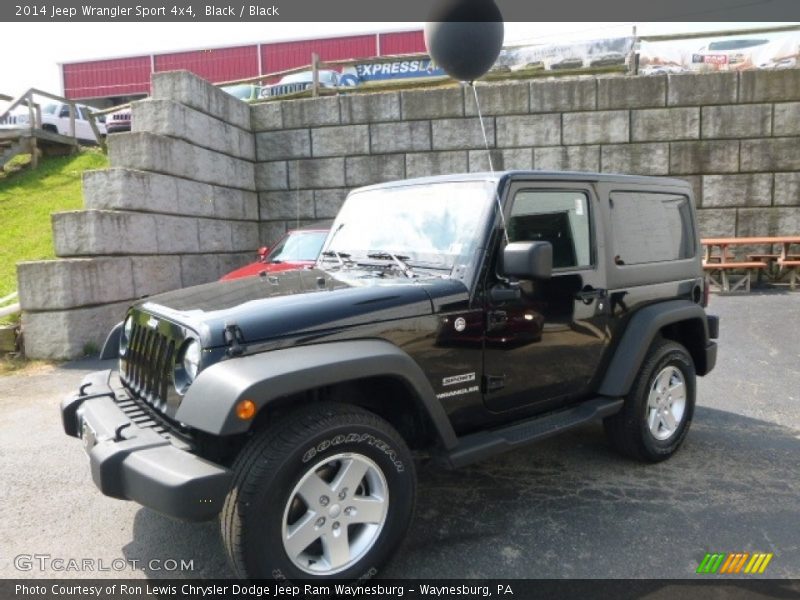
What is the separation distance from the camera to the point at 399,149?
11.5 m

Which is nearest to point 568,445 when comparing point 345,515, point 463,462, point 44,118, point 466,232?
point 463,462

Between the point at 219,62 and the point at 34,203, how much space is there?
22.6 m

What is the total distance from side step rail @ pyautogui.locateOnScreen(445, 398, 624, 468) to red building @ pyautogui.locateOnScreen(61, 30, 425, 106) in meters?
27.2

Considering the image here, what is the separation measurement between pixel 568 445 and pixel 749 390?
2.38 meters

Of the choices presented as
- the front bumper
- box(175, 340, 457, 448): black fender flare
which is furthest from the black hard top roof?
the front bumper

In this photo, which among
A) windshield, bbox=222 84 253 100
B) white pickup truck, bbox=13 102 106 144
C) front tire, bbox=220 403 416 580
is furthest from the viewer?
white pickup truck, bbox=13 102 106 144

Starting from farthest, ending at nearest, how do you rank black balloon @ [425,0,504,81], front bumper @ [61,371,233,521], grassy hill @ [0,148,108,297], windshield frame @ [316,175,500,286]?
grassy hill @ [0,148,108,297], black balloon @ [425,0,504,81], windshield frame @ [316,175,500,286], front bumper @ [61,371,233,521]

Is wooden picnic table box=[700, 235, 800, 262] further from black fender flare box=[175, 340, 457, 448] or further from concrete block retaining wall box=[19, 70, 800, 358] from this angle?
black fender flare box=[175, 340, 457, 448]

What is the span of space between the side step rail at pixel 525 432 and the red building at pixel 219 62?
89.2 feet

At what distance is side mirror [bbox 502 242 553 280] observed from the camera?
291 centimetres

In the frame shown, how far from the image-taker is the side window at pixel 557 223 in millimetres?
3404

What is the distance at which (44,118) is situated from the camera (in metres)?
17.2

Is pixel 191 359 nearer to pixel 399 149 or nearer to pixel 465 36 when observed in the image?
pixel 465 36

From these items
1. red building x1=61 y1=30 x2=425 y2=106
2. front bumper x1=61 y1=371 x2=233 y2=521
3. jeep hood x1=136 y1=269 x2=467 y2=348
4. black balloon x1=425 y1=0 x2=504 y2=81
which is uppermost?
red building x1=61 y1=30 x2=425 y2=106
